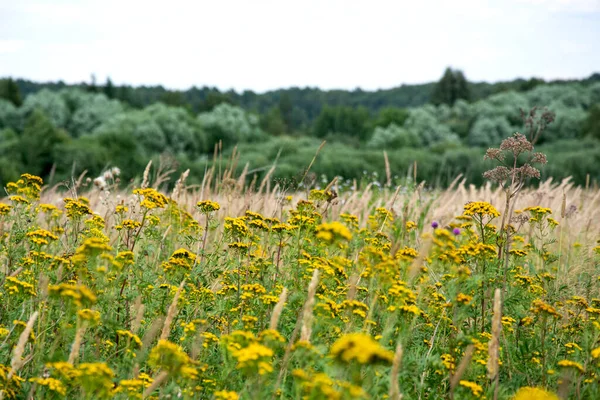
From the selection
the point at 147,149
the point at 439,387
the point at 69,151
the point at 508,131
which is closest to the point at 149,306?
the point at 439,387

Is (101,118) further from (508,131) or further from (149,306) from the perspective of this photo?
(149,306)

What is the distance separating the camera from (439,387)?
3.13 m

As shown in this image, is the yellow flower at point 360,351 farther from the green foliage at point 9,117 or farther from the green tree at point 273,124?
the green tree at point 273,124

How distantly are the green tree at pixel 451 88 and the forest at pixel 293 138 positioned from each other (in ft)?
0.61

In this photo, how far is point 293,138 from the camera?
7862 cm

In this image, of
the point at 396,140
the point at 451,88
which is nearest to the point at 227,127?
the point at 396,140

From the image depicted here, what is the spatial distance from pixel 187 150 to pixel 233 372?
5824 cm

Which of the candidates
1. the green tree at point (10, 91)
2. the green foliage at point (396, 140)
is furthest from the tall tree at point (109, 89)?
the green foliage at point (396, 140)

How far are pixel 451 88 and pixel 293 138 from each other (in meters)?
36.1

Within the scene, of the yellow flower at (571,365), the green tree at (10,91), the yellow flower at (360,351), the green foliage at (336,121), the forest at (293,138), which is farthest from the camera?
the green foliage at (336,121)

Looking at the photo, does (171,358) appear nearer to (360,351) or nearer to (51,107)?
(360,351)

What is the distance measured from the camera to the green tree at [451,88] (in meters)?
96.6

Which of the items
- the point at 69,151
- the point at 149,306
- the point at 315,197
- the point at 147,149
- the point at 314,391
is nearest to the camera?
the point at 314,391

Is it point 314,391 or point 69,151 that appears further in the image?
point 69,151
